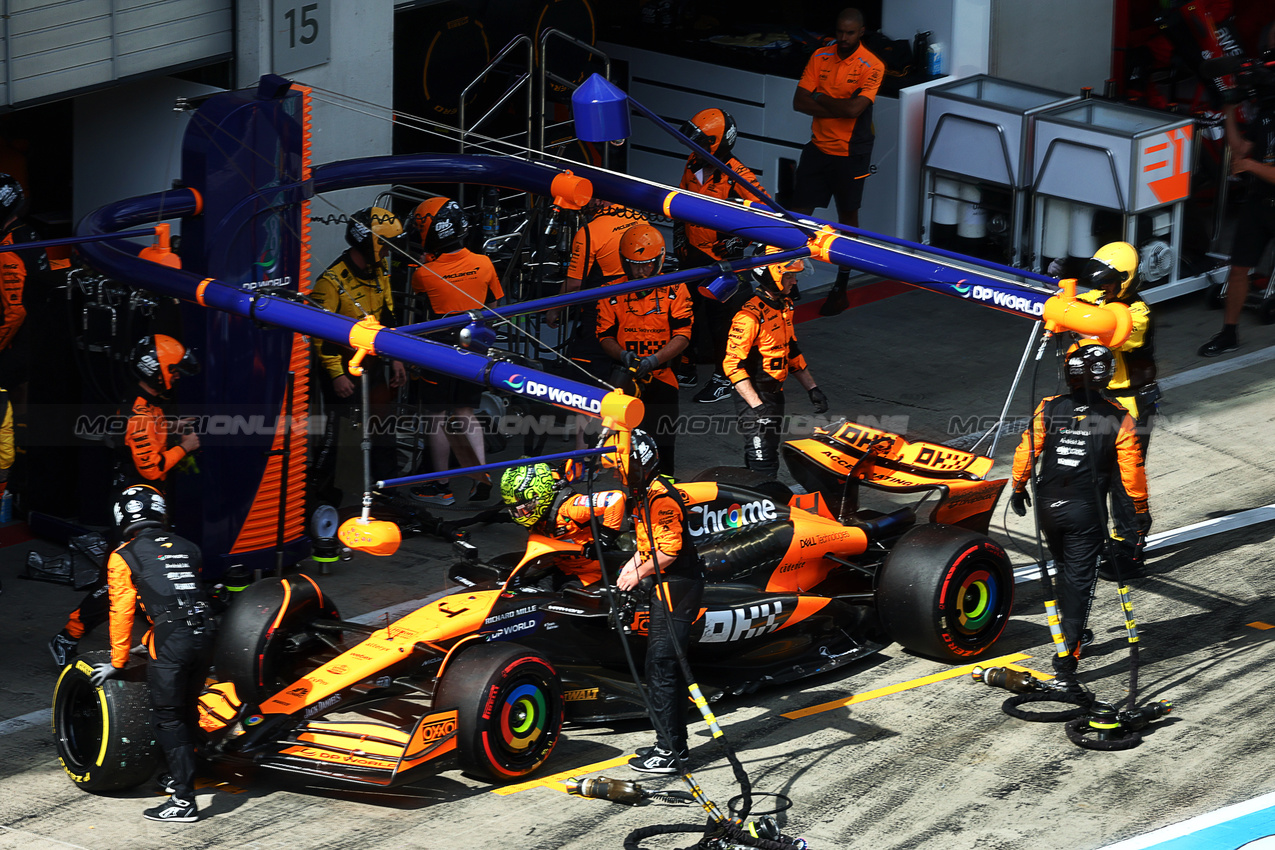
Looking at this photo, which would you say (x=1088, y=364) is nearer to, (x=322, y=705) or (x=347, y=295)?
(x=322, y=705)

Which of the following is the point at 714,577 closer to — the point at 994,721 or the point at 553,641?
the point at 553,641

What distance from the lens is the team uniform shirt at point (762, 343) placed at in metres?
11.2

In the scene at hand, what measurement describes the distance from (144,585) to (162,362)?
2.10 m

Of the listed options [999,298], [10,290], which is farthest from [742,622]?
[10,290]

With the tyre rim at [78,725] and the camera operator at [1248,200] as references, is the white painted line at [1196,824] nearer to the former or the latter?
the tyre rim at [78,725]

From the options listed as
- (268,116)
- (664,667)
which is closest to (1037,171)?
(268,116)

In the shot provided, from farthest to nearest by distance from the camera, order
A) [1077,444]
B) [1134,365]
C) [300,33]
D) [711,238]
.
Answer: [711,238], [300,33], [1134,365], [1077,444]

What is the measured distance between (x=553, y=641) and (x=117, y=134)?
6.78 m

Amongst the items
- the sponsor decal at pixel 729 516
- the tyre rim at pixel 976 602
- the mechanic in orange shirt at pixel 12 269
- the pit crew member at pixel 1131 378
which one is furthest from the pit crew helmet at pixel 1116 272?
the mechanic in orange shirt at pixel 12 269

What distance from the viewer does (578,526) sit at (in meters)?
8.98

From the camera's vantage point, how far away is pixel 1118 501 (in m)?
11.0

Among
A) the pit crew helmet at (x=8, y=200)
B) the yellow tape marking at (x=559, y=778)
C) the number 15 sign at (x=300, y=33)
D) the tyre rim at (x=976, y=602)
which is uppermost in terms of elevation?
the number 15 sign at (x=300, y=33)

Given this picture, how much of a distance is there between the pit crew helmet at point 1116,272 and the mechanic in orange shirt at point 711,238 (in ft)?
12.0

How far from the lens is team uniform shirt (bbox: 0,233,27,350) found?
11.1m
